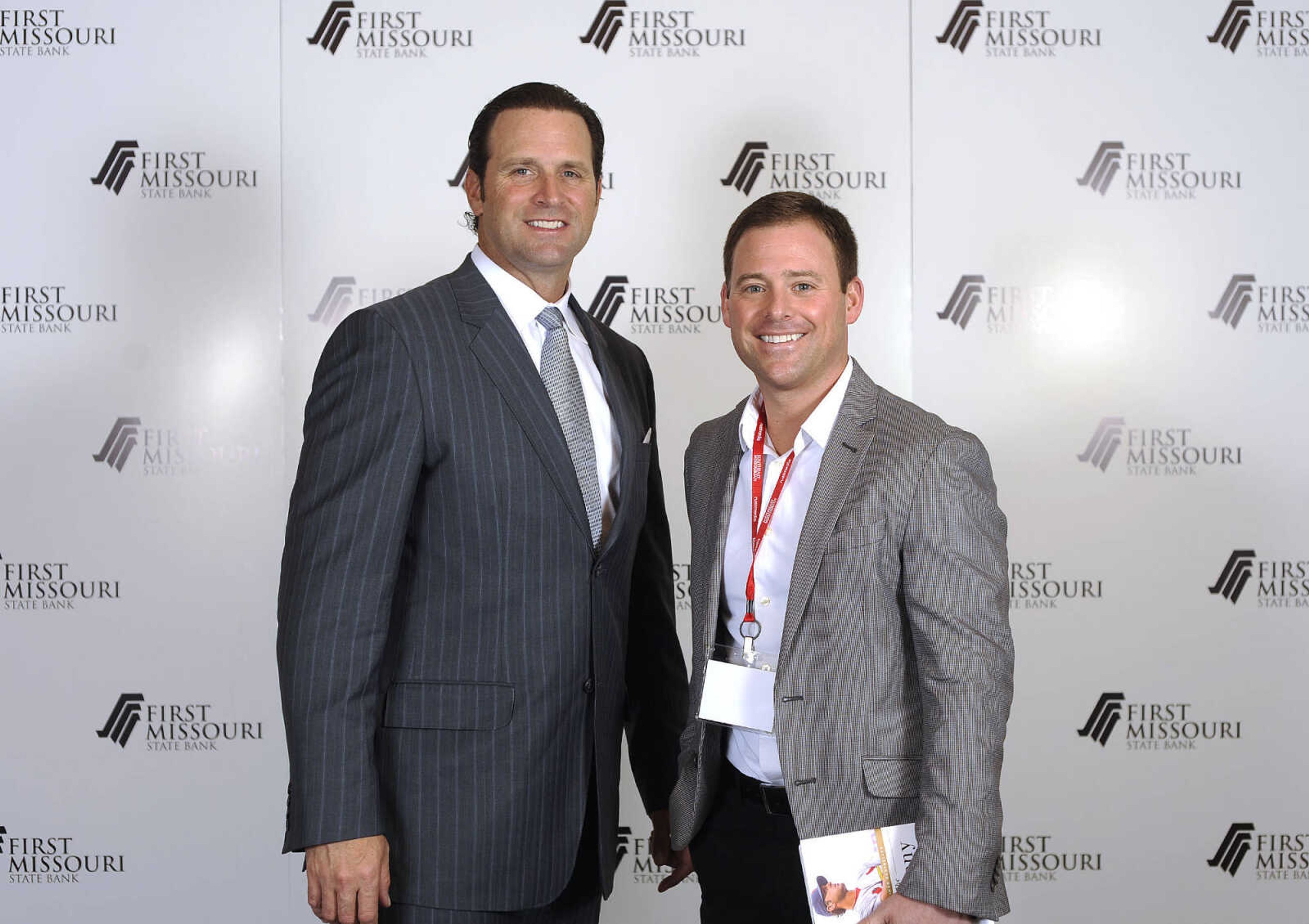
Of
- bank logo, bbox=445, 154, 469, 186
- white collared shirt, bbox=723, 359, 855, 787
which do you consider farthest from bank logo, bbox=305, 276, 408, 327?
white collared shirt, bbox=723, 359, 855, 787

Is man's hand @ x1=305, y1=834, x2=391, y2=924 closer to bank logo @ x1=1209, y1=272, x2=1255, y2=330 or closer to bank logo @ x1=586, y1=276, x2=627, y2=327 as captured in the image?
bank logo @ x1=586, y1=276, x2=627, y2=327

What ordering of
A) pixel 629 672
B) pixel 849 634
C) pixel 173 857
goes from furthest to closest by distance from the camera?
pixel 173 857 → pixel 629 672 → pixel 849 634

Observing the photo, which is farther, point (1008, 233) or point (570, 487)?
point (1008, 233)

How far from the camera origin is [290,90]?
142 inches

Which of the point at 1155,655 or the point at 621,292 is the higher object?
the point at 621,292

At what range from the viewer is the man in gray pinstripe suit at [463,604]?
5.85 ft

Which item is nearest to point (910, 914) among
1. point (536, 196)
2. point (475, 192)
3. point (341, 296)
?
point (536, 196)

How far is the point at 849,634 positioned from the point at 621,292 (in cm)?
219

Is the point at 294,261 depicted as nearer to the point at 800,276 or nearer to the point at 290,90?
the point at 290,90

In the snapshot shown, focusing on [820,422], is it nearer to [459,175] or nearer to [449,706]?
[449,706]

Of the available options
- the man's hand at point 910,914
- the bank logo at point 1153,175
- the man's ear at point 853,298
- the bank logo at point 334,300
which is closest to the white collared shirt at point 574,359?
the man's ear at point 853,298

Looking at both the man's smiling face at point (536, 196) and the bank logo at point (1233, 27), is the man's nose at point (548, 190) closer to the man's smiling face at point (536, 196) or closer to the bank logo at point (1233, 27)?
the man's smiling face at point (536, 196)

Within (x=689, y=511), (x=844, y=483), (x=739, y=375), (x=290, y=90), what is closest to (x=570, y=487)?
(x=689, y=511)

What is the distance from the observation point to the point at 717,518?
6.54 feet
